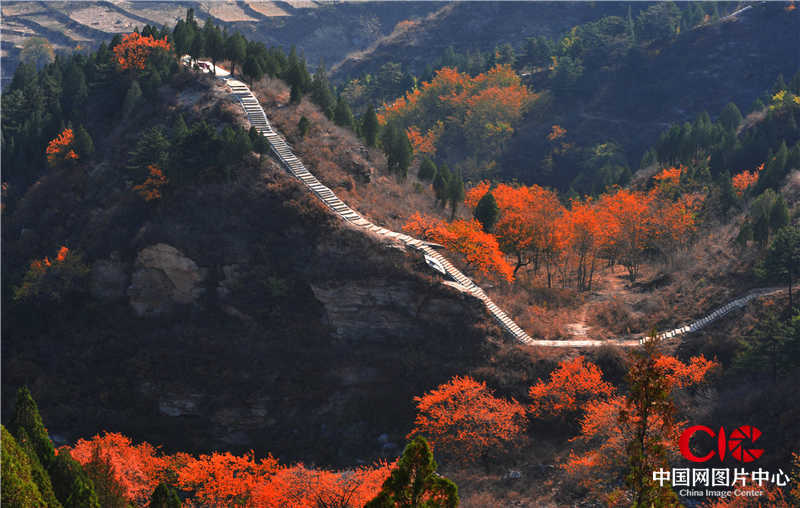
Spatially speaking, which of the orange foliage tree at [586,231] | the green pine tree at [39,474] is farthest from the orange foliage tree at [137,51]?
the green pine tree at [39,474]

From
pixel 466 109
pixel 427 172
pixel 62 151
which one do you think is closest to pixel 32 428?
pixel 62 151

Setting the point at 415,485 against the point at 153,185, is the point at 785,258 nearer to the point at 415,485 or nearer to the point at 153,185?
the point at 415,485

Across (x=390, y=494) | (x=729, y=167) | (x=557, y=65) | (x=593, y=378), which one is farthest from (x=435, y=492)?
(x=557, y=65)

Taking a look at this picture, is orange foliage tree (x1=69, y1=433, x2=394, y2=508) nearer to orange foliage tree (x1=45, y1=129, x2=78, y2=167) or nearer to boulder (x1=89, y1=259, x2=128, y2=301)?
boulder (x1=89, y1=259, x2=128, y2=301)

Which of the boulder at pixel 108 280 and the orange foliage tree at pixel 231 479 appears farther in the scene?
the boulder at pixel 108 280

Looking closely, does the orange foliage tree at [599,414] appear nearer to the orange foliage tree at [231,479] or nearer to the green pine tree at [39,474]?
the orange foliage tree at [231,479]

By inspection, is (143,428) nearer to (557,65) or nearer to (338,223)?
(338,223)
